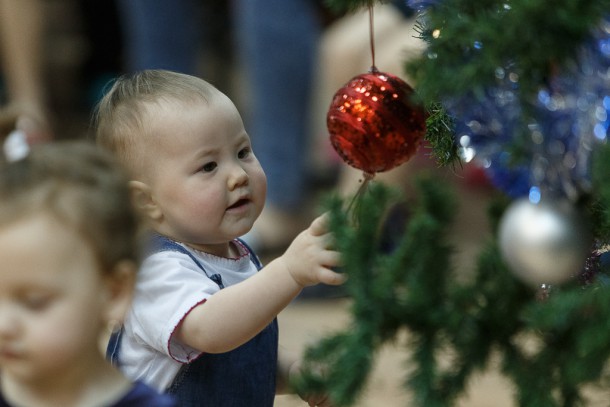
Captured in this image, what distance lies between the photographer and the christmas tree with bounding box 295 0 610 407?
83 cm

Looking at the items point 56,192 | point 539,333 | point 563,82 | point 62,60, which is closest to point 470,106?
point 563,82

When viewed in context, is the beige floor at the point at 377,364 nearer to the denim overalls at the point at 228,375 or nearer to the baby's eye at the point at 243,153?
the denim overalls at the point at 228,375

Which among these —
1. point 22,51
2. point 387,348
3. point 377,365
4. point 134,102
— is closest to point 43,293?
point 134,102

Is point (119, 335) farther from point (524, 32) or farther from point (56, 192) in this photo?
point (524, 32)

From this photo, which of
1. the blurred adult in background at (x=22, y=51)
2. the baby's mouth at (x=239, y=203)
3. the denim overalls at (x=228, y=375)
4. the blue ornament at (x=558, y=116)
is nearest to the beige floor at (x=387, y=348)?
the denim overalls at (x=228, y=375)

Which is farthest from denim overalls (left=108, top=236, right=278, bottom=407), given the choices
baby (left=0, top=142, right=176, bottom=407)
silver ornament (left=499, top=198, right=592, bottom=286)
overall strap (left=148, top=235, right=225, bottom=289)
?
silver ornament (left=499, top=198, right=592, bottom=286)

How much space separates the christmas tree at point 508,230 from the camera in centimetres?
83

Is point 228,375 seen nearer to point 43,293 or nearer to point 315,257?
point 315,257

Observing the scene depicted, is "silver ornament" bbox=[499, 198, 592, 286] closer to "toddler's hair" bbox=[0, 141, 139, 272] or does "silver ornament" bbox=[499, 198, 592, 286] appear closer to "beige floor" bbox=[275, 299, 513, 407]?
"toddler's hair" bbox=[0, 141, 139, 272]

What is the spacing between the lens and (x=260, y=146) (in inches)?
110

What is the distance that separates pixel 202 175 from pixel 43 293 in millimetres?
338

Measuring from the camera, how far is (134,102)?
1.12 metres

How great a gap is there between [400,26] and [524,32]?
2050 mm

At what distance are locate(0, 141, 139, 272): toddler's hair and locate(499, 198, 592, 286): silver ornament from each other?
31cm
